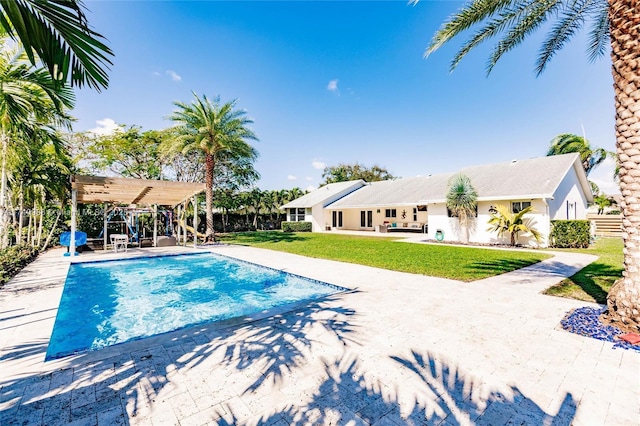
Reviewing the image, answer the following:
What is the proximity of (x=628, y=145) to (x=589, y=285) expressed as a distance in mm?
4725

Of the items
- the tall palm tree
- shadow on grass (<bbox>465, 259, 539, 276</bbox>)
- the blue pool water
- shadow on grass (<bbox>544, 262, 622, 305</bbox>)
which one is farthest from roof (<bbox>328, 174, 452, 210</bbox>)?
the tall palm tree

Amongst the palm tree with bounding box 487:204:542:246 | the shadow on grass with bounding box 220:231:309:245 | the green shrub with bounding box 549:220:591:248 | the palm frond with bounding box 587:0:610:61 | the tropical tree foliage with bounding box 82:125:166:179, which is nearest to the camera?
the palm frond with bounding box 587:0:610:61

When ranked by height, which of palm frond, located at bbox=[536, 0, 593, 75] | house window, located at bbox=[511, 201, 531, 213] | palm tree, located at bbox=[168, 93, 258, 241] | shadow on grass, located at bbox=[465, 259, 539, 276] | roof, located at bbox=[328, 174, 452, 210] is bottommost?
shadow on grass, located at bbox=[465, 259, 539, 276]

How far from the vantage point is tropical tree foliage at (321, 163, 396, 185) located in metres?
56.6

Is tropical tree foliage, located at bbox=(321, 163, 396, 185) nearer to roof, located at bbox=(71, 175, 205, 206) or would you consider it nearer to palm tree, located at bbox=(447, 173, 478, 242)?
palm tree, located at bbox=(447, 173, 478, 242)

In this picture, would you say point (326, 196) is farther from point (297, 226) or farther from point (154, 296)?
point (154, 296)

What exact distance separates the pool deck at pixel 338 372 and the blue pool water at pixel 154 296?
917 millimetres

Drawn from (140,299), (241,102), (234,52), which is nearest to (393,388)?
(140,299)

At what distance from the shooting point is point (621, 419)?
2727 mm

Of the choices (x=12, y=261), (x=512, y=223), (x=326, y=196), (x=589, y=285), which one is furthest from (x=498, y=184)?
(x=12, y=261)

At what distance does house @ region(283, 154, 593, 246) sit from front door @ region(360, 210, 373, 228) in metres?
0.11

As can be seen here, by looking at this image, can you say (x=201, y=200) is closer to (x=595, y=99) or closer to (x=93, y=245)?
(x=93, y=245)

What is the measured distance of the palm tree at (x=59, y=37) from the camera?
101 inches

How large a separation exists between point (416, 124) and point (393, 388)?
101 feet
